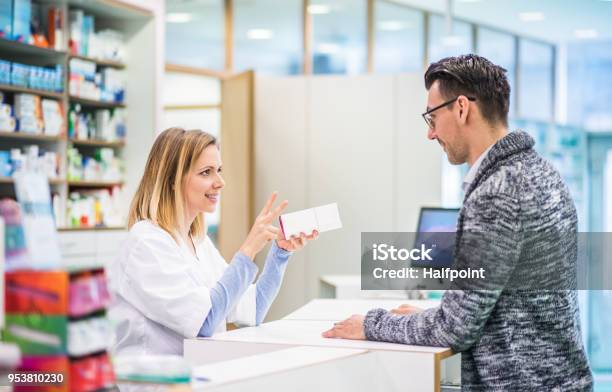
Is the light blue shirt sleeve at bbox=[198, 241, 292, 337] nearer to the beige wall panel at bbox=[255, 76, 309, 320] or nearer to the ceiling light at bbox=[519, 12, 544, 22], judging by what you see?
the beige wall panel at bbox=[255, 76, 309, 320]

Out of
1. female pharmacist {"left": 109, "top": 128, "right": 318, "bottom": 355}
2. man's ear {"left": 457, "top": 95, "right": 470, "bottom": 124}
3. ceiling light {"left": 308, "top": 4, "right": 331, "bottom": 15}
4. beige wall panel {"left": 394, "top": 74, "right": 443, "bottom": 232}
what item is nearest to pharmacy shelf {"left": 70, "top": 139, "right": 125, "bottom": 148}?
beige wall panel {"left": 394, "top": 74, "right": 443, "bottom": 232}

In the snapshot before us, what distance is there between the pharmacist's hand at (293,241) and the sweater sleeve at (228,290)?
208 millimetres

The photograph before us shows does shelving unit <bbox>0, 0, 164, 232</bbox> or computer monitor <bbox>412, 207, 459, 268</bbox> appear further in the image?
shelving unit <bbox>0, 0, 164, 232</bbox>

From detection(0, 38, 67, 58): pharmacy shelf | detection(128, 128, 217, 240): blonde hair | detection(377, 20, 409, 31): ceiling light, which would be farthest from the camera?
detection(377, 20, 409, 31): ceiling light

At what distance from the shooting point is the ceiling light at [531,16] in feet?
23.2

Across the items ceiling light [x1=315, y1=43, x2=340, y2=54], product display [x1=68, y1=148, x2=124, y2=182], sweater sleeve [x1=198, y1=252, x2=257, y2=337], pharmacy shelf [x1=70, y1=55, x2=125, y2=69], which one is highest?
ceiling light [x1=315, y1=43, x2=340, y2=54]

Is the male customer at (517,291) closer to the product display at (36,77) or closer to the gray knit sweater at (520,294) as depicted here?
the gray knit sweater at (520,294)

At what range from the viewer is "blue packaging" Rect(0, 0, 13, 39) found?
573 cm

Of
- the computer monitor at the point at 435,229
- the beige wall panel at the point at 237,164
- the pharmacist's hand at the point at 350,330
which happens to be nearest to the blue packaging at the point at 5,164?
the beige wall panel at the point at 237,164

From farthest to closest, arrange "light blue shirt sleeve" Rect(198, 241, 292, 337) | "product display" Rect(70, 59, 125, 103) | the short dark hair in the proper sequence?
1. "product display" Rect(70, 59, 125, 103)
2. "light blue shirt sleeve" Rect(198, 241, 292, 337)
3. the short dark hair

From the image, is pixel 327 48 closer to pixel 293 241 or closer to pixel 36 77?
pixel 36 77

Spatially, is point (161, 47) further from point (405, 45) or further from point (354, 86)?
point (405, 45)

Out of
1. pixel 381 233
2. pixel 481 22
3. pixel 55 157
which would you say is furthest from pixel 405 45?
pixel 55 157

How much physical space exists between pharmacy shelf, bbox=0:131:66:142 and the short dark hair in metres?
4.31
